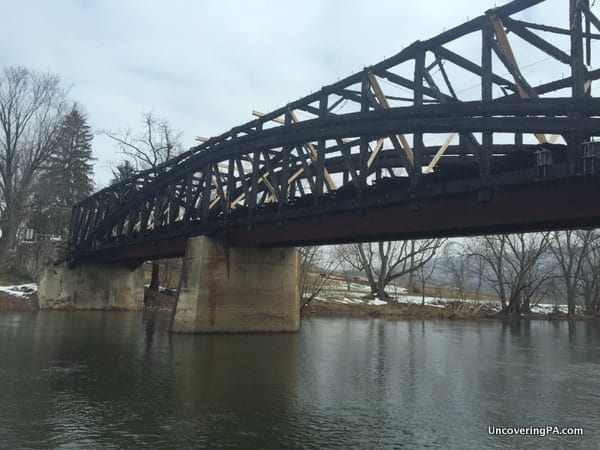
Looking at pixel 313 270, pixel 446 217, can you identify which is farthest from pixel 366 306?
pixel 446 217

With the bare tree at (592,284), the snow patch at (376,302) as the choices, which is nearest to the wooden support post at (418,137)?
the snow patch at (376,302)

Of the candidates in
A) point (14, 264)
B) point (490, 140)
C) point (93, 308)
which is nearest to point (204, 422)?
→ point (490, 140)

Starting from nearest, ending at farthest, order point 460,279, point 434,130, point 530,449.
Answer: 1. point 530,449
2. point 434,130
3. point 460,279

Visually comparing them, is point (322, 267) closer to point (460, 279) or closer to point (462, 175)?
point (460, 279)

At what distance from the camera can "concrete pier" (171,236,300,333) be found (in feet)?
85.1

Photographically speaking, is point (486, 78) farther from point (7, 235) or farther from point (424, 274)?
point (424, 274)

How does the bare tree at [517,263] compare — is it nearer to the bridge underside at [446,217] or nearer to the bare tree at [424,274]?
the bare tree at [424,274]

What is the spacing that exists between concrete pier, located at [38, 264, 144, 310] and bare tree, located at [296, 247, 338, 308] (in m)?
14.5

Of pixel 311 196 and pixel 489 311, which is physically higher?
pixel 311 196

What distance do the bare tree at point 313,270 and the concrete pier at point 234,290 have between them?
54.8ft

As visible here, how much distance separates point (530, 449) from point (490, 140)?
795 cm

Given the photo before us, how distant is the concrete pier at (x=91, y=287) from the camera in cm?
4319

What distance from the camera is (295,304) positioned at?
96.2ft

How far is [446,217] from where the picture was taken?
668 inches
